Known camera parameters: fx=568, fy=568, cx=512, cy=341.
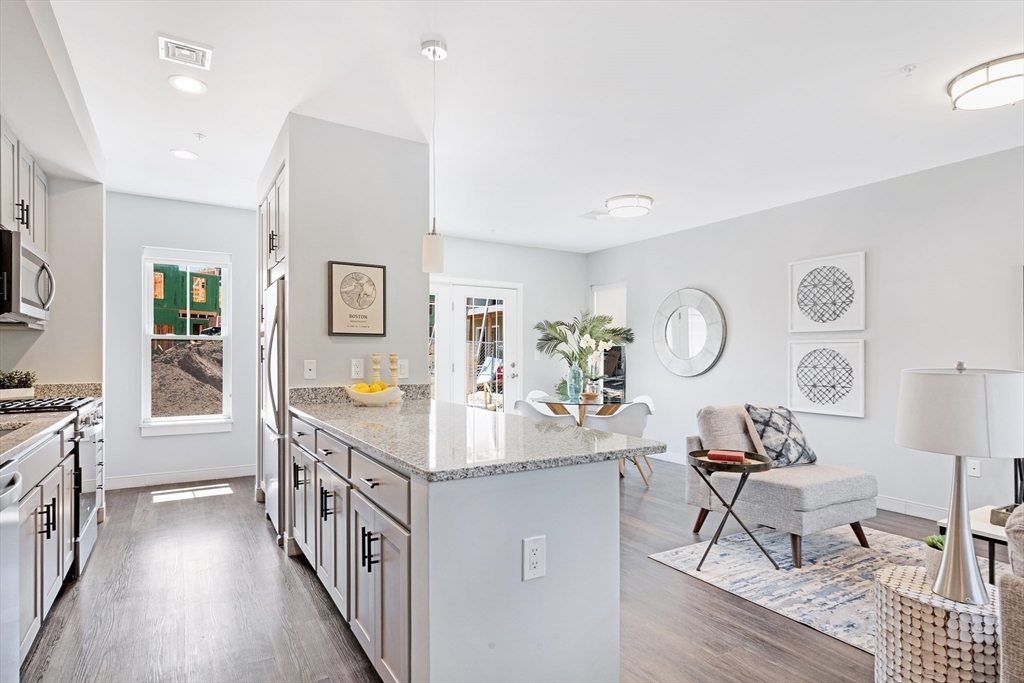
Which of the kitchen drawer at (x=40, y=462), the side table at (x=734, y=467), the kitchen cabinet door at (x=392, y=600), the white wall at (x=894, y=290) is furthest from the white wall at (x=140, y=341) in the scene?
the white wall at (x=894, y=290)

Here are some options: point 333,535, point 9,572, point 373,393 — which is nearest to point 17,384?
point 373,393

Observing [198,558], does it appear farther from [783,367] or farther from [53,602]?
[783,367]

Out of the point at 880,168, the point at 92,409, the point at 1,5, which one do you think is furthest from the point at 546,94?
the point at 92,409

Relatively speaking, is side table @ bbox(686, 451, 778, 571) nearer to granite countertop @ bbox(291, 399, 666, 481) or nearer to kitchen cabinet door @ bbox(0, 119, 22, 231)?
granite countertop @ bbox(291, 399, 666, 481)

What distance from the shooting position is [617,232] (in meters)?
6.16

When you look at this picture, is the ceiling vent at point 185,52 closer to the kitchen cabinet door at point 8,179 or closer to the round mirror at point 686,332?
the kitchen cabinet door at point 8,179

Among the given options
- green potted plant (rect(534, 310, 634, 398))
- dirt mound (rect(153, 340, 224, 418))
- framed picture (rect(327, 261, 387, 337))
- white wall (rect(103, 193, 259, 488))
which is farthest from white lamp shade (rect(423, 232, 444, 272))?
green potted plant (rect(534, 310, 634, 398))

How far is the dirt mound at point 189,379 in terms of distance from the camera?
5.00 metres

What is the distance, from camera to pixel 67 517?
2660 mm

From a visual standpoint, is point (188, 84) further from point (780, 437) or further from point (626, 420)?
point (626, 420)

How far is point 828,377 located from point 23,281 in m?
5.35

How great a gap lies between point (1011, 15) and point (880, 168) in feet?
6.43

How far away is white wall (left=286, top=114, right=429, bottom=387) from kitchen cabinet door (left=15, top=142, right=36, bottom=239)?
1.26 m

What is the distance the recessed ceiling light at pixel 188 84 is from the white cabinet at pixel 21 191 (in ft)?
2.52
